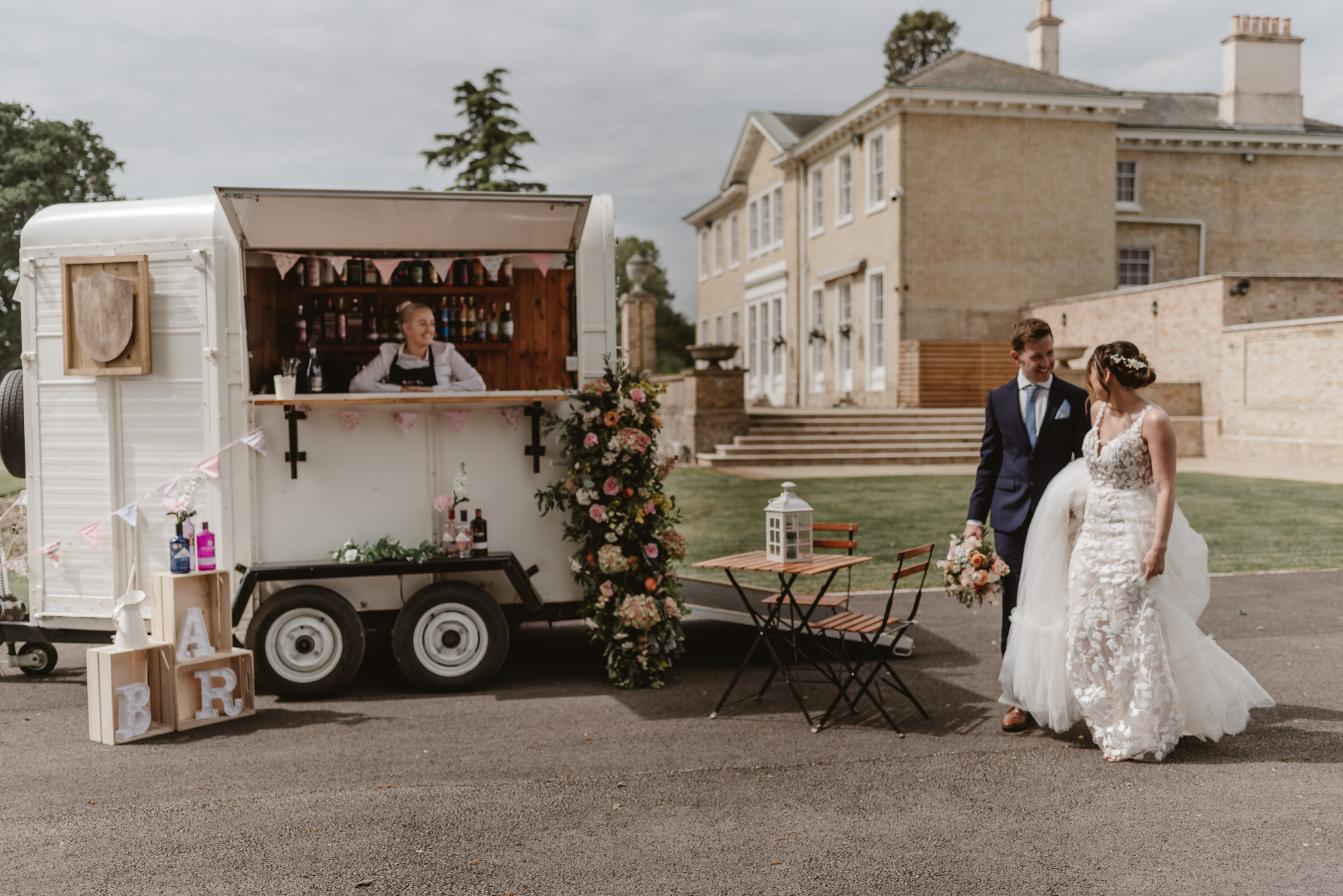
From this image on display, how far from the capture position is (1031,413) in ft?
19.5

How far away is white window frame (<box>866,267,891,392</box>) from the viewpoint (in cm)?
2717

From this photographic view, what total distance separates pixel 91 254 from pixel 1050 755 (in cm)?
641

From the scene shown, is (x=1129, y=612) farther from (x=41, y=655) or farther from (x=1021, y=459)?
(x=41, y=655)

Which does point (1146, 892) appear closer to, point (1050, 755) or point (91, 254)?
point (1050, 755)

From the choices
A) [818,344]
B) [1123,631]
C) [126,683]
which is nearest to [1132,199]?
[818,344]

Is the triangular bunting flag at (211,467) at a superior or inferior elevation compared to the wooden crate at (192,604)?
superior

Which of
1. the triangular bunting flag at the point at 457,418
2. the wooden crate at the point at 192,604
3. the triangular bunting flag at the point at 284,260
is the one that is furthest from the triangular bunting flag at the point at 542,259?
the wooden crate at the point at 192,604

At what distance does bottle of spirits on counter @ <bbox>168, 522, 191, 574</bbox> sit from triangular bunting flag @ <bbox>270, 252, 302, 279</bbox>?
200cm

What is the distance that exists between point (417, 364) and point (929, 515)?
8.34 metres

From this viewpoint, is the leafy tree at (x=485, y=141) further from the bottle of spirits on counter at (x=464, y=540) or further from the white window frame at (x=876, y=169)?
the bottle of spirits on counter at (x=464, y=540)

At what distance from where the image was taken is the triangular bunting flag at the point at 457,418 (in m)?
7.15

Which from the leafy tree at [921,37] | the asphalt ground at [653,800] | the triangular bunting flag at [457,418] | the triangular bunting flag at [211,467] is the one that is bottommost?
the asphalt ground at [653,800]

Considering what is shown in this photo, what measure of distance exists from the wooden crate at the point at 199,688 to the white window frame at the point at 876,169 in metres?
22.8

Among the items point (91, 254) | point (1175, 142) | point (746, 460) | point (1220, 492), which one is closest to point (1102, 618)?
point (91, 254)
